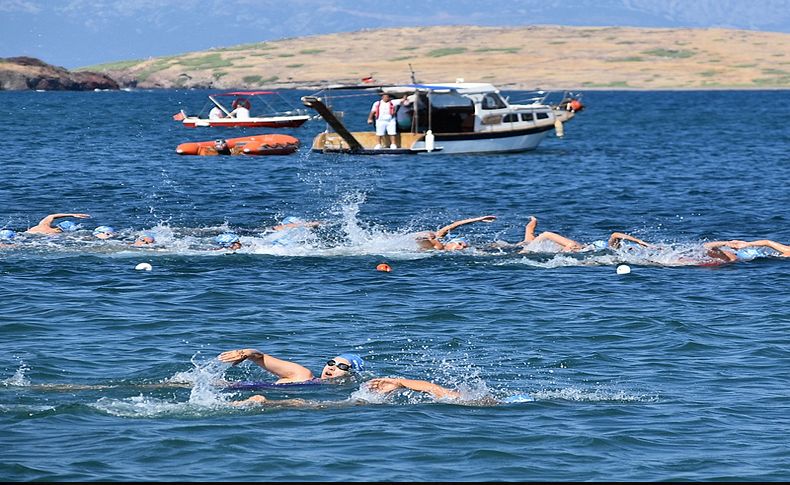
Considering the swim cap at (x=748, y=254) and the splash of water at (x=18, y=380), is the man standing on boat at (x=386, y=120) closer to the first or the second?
the swim cap at (x=748, y=254)

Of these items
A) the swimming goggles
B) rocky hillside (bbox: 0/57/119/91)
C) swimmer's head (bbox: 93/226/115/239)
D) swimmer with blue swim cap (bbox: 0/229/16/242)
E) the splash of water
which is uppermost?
rocky hillside (bbox: 0/57/119/91)

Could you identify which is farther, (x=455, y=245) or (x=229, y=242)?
(x=455, y=245)

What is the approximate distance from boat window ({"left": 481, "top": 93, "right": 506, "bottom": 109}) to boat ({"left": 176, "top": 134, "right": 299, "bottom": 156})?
895 cm

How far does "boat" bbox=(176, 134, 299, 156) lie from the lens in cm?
5644

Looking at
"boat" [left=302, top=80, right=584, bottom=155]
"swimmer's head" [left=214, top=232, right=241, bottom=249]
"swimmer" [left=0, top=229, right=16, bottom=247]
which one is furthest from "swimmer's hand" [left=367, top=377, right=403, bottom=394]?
"boat" [left=302, top=80, right=584, bottom=155]

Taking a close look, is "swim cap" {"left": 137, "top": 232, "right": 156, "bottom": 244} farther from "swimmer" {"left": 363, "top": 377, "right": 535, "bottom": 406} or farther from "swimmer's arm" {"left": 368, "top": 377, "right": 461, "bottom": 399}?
"swimmer's arm" {"left": 368, "top": 377, "right": 461, "bottom": 399}

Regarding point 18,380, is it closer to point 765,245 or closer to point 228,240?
point 228,240

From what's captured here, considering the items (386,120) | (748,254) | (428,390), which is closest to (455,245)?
(748,254)

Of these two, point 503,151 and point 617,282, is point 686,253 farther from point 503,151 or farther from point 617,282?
point 503,151

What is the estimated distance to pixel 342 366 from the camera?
15.2 meters

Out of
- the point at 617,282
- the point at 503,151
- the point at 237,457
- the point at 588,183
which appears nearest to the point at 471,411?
the point at 237,457

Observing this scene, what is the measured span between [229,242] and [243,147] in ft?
102

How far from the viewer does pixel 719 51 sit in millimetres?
198375

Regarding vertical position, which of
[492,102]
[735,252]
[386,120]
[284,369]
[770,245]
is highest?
[492,102]
